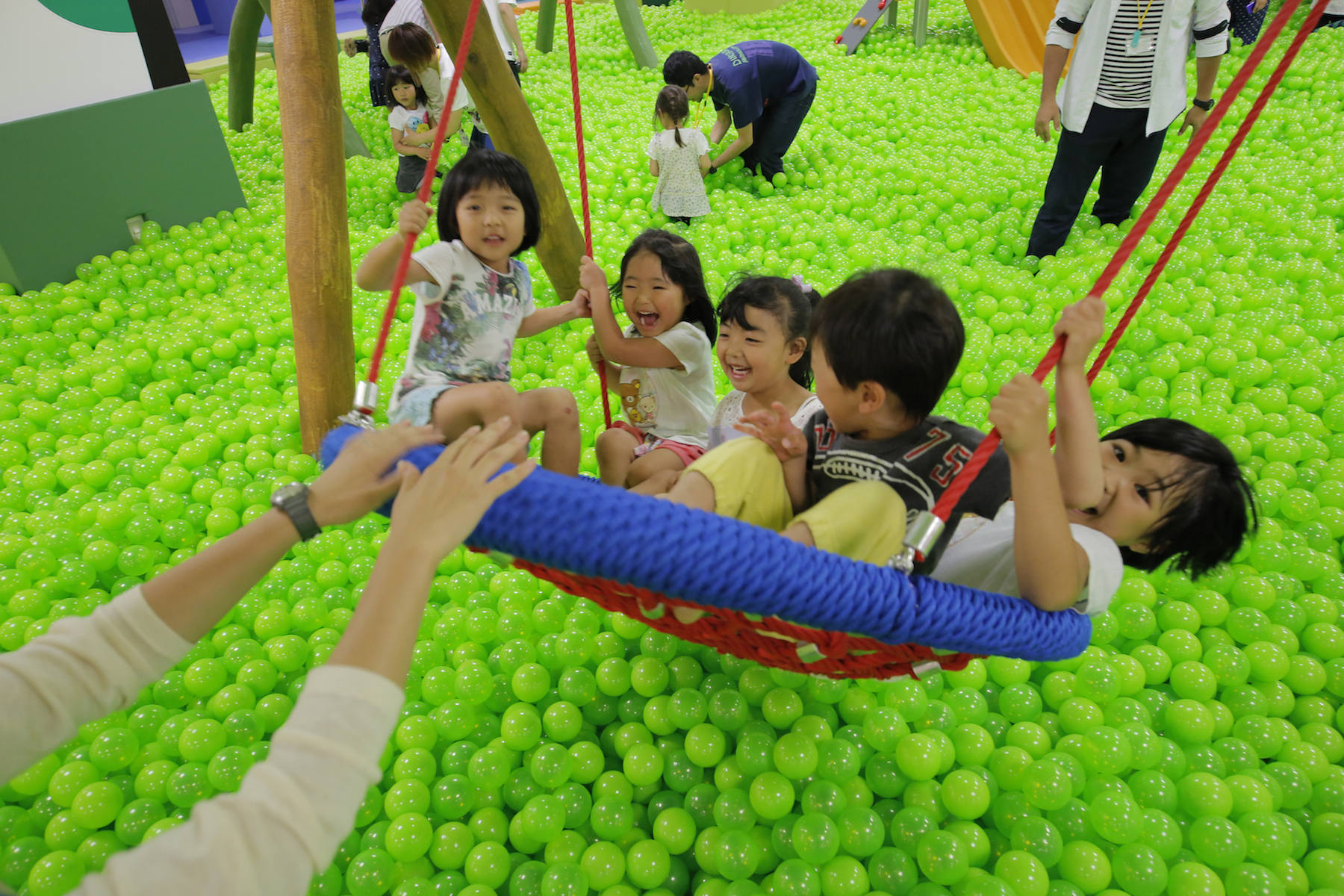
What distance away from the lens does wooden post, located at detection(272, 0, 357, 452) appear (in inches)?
64.9

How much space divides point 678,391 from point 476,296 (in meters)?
0.45

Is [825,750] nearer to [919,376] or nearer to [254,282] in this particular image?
[919,376]

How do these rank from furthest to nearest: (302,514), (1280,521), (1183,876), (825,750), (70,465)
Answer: (70,465) < (1280,521) < (825,750) < (1183,876) < (302,514)

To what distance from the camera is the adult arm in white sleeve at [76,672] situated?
2.29 ft

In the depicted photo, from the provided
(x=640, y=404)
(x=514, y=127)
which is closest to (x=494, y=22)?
(x=514, y=127)

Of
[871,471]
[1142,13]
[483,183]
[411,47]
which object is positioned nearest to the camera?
[871,471]

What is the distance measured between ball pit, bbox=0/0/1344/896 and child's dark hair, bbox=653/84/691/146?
0.74 m

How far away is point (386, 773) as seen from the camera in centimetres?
128

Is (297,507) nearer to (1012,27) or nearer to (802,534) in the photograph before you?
(802,534)

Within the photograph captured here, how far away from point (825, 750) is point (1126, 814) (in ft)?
1.42

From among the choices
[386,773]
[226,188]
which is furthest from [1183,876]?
[226,188]

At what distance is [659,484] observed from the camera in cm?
137

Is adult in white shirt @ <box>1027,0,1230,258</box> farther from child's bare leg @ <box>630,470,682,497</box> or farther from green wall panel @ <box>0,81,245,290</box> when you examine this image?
green wall panel @ <box>0,81,245,290</box>

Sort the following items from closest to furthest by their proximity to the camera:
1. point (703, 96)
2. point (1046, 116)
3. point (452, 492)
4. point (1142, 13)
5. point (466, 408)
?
point (452, 492) < point (466, 408) < point (1142, 13) < point (1046, 116) < point (703, 96)
